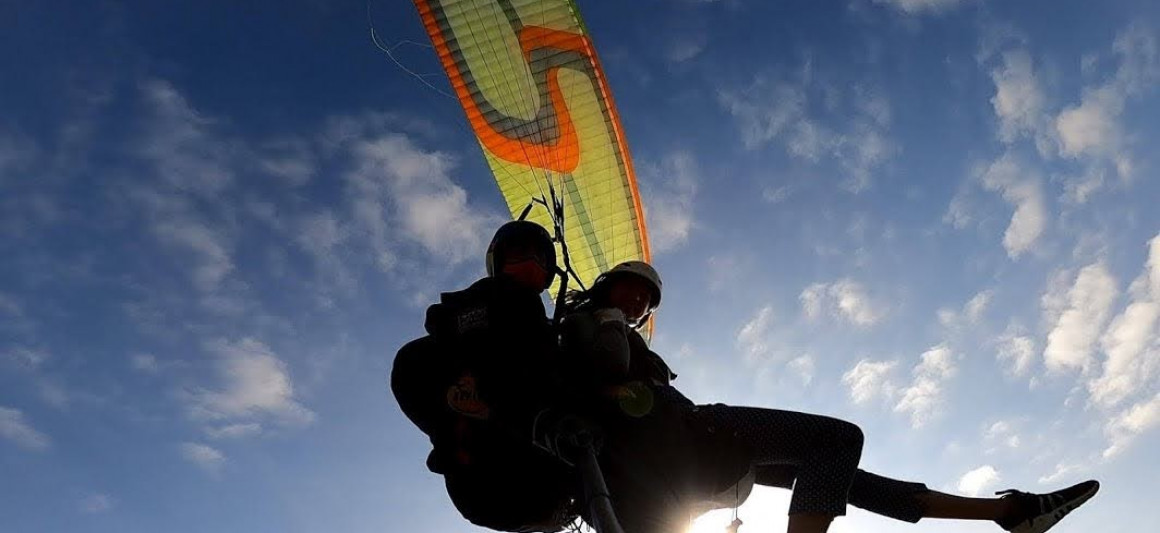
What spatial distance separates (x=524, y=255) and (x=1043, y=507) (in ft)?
9.17

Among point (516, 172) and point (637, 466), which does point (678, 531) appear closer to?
point (637, 466)

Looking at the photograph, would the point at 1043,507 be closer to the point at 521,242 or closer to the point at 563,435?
the point at 563,435

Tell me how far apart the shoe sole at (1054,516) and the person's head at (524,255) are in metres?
2.60

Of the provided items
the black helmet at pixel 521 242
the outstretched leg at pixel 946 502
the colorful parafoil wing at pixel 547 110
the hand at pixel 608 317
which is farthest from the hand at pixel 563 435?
the colorful parafoil wing at pixel 547 110

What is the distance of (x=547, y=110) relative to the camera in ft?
26.5

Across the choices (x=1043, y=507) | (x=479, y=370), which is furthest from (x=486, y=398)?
(x=1043, y=507)

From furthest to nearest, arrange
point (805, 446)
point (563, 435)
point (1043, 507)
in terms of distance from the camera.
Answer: point (1043, 507), point (805, 446), point (563, 435)

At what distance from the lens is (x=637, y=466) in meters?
3.34

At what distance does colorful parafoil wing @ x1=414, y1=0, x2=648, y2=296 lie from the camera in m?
7.67

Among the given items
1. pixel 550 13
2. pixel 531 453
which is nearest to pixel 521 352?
pixel 531 453

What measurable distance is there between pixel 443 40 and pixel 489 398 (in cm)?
554

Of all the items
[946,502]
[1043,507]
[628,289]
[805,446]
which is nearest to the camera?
[805,446]

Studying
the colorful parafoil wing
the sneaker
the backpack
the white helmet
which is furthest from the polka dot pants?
the colorful parafoil wing

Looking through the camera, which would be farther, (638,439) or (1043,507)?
(1043,507)
